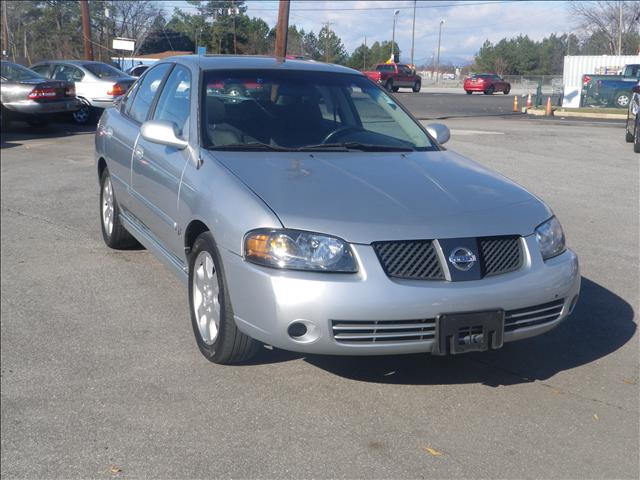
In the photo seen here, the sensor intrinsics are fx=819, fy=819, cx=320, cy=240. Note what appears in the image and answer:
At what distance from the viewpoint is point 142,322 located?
17.7 feet

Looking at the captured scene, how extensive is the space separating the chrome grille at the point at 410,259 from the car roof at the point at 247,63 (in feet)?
7.13

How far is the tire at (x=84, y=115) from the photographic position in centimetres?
1878

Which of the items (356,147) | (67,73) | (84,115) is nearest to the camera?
(356,147)

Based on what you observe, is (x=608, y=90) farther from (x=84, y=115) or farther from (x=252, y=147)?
(x=252, y=147)

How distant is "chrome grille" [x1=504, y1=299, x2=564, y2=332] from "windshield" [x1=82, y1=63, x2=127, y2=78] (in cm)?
1615

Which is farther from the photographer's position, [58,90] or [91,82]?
[91,82]

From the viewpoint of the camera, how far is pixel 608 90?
31.9m

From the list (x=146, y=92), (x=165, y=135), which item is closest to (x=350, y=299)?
(x=165, y=135)

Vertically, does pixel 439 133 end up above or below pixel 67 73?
below

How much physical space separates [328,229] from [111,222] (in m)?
3.55

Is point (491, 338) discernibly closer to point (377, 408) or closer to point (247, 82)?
point (377, 408)

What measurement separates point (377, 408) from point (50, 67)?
57.9 feet

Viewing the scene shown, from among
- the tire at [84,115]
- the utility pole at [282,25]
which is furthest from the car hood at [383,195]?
the utility pole at [282,25]

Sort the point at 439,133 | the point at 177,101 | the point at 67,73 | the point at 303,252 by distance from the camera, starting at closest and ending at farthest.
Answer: the point at 303,252
the point at 177,101
the point at 439,133
the point at 67,73
